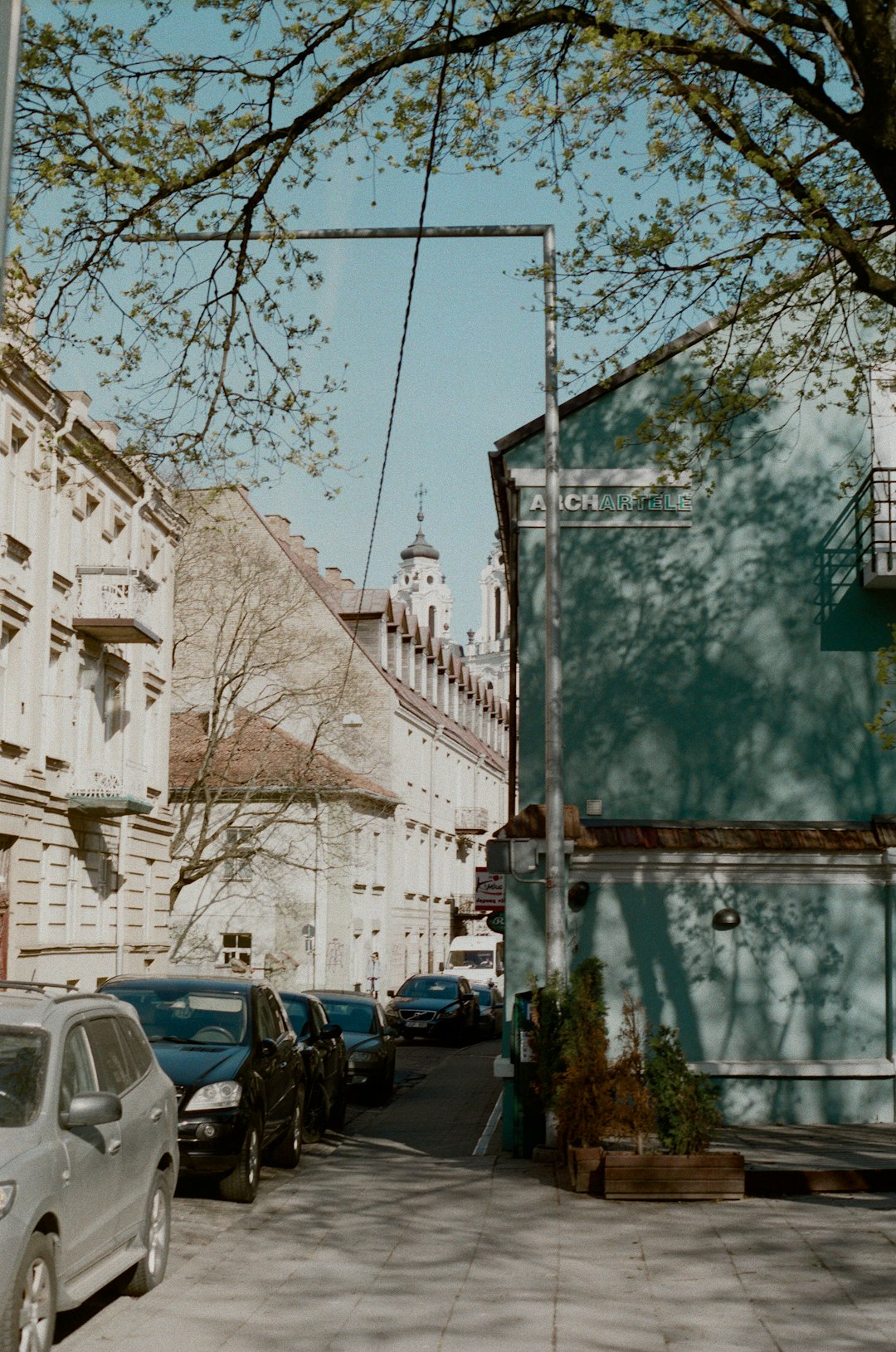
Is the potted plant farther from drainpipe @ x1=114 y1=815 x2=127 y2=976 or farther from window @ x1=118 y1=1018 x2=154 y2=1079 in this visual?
drainpipe @ x1=114 y1=815 x2=127 y2=976

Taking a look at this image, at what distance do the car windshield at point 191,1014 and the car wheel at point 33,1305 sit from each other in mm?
6487

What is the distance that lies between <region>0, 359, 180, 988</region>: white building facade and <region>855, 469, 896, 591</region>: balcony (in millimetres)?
10495

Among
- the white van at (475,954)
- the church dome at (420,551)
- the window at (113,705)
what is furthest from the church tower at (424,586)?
the window at (113,705)

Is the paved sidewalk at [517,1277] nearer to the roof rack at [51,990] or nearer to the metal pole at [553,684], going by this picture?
the roof rack at [51,990]

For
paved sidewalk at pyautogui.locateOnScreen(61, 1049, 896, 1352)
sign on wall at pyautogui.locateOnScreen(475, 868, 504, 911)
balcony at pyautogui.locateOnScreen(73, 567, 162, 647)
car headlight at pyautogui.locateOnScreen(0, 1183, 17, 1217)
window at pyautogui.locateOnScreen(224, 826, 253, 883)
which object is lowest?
paved sidewalk at pyautogui.locateOnScreen(61, 1049, 896, 1352)

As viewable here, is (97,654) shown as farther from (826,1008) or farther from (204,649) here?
(826,1008)

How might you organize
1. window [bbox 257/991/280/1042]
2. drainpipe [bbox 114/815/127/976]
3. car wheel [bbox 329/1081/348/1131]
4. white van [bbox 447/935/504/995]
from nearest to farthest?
window [bbox 257/991/280/1042]
car wheel [bbox 329/1081/348/1131]
drainpipe [bbox 114/815/127/976]
white van [bbox 447/935/504/995]

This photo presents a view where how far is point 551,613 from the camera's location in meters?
16.1

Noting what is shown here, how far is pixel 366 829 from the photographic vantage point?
166ft


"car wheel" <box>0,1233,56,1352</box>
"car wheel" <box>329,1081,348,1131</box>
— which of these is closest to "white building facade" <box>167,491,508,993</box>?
"car wheel" <box>329,1081,348,1131</box>

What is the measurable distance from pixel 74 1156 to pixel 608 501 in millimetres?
12085

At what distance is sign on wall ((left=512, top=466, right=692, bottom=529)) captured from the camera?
18.4 meters

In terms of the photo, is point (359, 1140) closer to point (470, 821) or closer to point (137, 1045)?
point (137, 1045)

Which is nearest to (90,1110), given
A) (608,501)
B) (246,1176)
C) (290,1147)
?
(246,1176)
